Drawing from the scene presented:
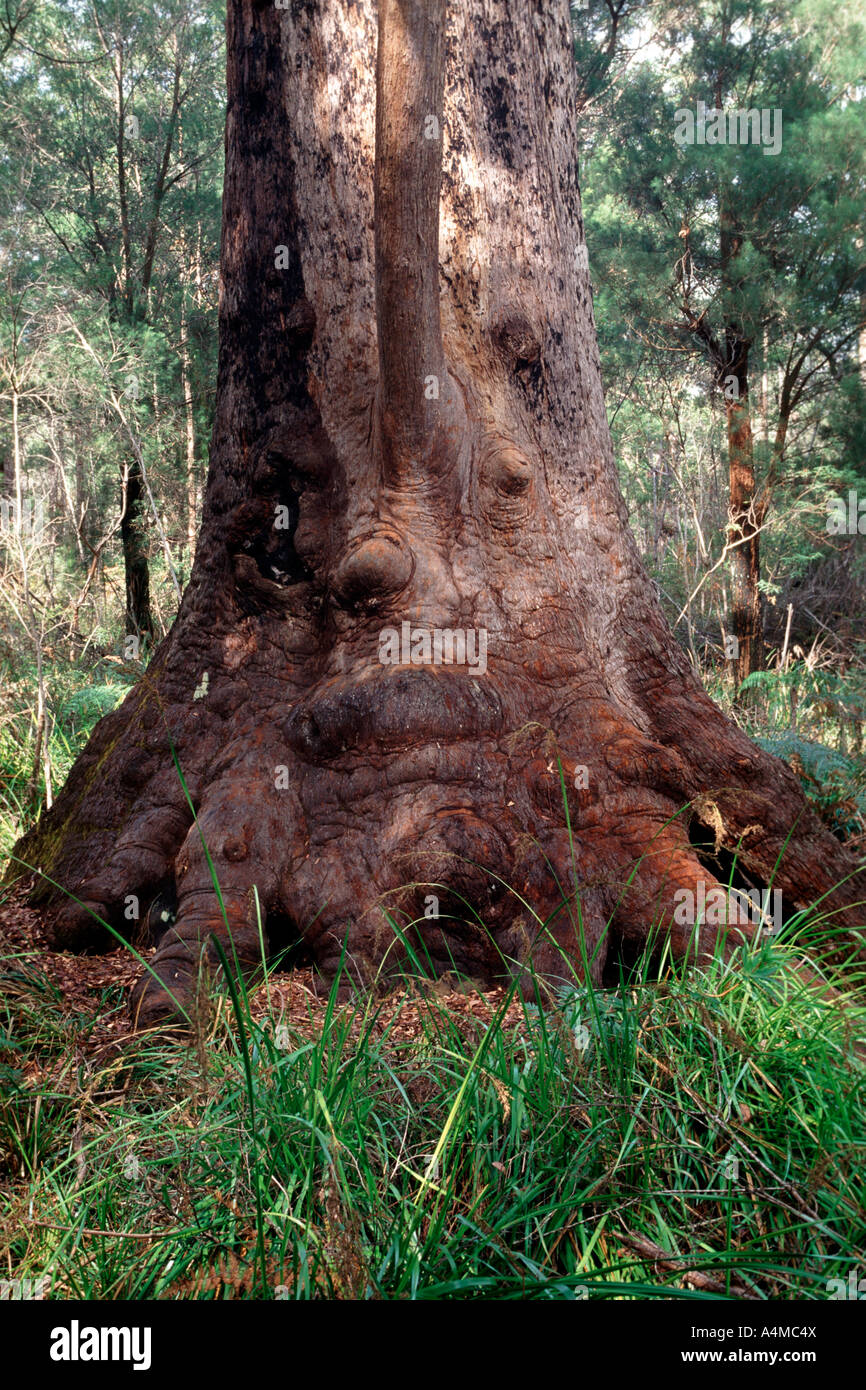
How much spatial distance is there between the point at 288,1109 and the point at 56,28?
15.8 metres

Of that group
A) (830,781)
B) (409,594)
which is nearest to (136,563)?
(409,594)

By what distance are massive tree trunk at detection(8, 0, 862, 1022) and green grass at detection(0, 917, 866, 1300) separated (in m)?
0.77

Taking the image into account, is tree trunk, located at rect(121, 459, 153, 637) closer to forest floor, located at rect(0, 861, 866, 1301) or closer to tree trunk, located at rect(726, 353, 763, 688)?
tree trunk, located at rect(726, 353, 763, 688)

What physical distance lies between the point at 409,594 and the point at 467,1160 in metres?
2.03

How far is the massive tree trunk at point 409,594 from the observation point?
311 cm

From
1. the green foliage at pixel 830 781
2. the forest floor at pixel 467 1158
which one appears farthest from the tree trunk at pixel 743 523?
the forest floor at pixel 467 1158

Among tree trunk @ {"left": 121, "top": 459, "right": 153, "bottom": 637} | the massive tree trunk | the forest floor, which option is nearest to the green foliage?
the massive tree trunk

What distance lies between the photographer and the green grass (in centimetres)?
165

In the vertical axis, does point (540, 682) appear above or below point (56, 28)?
below
